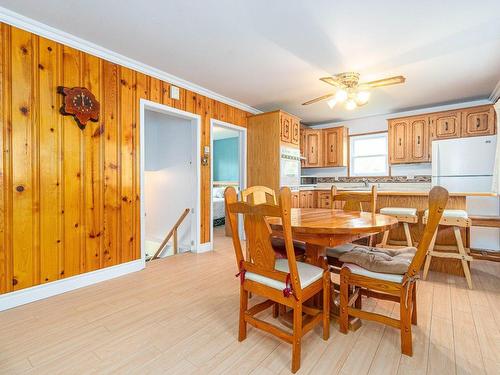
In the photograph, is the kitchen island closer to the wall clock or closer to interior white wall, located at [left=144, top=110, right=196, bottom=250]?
interior white wall, located at [left=144, top=110, right=196, bottom=250]

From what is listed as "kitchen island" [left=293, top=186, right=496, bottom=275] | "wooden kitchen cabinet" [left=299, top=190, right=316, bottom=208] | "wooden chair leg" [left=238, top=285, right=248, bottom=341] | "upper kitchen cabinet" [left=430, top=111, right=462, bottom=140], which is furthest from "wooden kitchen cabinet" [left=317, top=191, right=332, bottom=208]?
"wooden chair leg" [left=238, top=285, right=248, bottom=341]

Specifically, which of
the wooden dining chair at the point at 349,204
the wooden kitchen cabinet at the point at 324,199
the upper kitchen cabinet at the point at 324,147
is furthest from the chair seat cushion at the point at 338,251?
the upper kitchen cabinet at the point at 324,147

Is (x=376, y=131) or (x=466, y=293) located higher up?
(x=376, y=131)

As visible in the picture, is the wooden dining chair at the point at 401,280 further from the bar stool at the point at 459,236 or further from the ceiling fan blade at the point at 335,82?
the ceiling fan blade at the point at 335,82

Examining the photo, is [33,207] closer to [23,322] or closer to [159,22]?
[23,322]

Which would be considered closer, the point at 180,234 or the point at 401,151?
the point at 180,234

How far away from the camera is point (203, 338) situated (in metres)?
1.70

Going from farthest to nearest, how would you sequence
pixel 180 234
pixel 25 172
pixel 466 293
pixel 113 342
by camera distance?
pixel 180 234 → pixel 466 293 → pixel 25 172 → pixel 113 342

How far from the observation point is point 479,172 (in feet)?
12.4

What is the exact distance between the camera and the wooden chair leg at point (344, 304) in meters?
1.69

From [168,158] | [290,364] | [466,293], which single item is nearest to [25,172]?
[168,158]

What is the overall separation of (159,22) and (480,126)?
478 centimetres

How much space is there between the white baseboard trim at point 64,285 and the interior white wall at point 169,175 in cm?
111

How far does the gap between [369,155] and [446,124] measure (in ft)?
4.74
